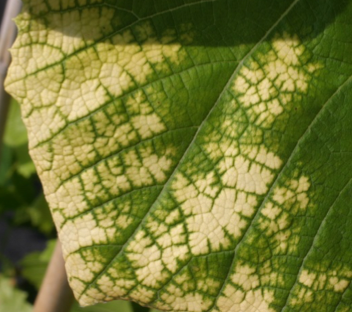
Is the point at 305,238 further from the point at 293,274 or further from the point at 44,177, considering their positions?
the point at 44,177

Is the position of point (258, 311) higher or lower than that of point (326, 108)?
lower

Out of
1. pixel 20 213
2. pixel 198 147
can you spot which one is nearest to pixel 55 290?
pixel 198 147

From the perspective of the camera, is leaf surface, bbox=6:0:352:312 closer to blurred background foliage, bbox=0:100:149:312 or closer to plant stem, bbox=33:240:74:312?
plant stem, bbox=33:240:74:312

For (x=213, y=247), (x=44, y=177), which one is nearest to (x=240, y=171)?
(x=213, y=247)

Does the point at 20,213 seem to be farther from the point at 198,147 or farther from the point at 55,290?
the point at 198,147

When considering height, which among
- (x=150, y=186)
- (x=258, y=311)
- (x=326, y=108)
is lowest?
(x=258, y=311)

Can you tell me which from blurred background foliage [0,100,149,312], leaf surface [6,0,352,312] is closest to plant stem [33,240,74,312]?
leaf surface [6,0,352,312]
